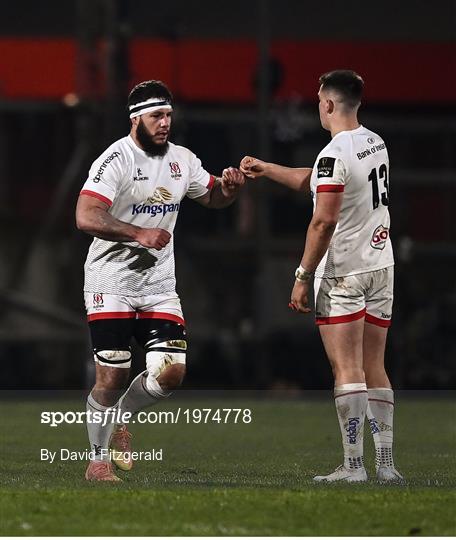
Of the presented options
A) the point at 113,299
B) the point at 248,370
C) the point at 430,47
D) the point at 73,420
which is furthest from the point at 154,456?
the point at 430,47

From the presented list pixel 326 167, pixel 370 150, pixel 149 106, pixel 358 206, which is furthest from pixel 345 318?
pixel 149 106

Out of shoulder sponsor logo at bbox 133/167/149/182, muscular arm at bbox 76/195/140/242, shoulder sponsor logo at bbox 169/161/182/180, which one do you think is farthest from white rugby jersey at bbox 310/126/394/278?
muscular arm at bbox 76/195/140/242

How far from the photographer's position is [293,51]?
2358 cm

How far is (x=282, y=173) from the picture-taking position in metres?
10.9

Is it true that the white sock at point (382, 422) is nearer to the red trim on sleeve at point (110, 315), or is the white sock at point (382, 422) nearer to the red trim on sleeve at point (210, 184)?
the red trim on sleeve at point (110, 315)

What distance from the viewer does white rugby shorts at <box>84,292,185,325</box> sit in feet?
34.6

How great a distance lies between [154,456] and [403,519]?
446cm

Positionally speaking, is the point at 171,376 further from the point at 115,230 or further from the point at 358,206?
the point at 358,206

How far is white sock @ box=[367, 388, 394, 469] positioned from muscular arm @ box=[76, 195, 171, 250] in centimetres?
173

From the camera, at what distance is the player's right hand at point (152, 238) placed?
33.4ft

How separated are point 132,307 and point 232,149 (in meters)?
12.9

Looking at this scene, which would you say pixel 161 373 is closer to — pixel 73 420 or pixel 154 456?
pixel 154 456

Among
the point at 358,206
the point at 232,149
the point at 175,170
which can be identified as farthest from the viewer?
the point at 232,149

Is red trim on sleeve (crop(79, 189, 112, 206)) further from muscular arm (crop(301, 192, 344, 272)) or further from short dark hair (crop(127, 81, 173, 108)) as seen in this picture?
muscular arm (crop(301, 192, 344, 272))
